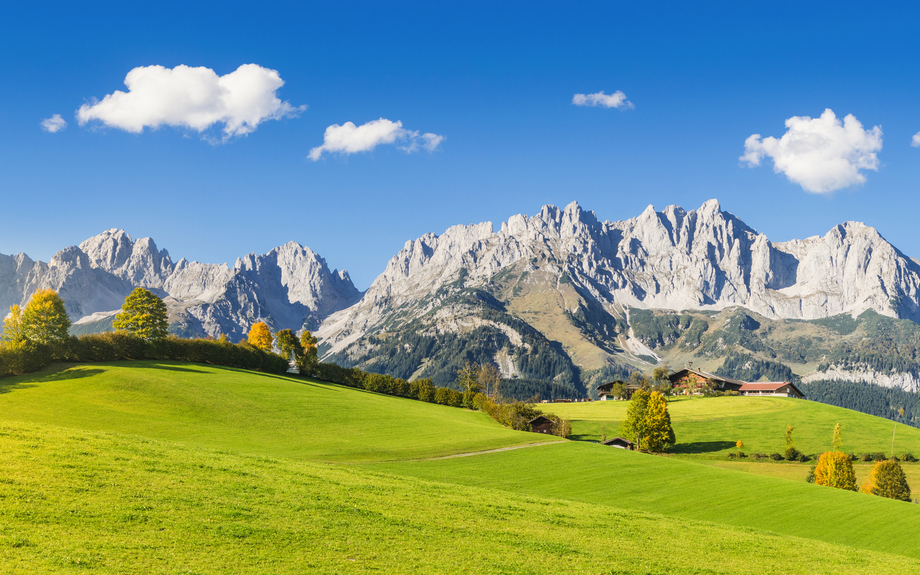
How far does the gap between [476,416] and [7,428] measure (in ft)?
321

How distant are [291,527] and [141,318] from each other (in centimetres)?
10106

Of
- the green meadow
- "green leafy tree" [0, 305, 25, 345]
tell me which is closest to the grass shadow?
the green meadow

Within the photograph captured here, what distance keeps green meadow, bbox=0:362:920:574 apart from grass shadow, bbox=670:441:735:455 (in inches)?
1697

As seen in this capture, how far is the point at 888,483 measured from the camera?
7675cm

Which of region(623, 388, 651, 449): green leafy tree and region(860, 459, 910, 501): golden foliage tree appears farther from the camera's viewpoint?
region(623, 388, 651, 449): green leafy tree

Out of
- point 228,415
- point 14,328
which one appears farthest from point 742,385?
point 14,328

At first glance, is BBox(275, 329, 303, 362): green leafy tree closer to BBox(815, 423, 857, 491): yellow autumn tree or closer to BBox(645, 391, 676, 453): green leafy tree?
BBox(645, 391, 676, 453): green leafy tree

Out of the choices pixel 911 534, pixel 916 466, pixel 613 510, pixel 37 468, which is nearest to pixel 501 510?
pixel 613 510

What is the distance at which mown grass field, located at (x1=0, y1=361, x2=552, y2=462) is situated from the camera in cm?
6000

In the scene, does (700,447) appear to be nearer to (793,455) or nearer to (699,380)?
(793,455)

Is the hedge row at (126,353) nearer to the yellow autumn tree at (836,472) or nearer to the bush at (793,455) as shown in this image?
the yellow autumn tree at (836,472)

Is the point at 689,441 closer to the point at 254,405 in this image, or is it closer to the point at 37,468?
the point at 254,405

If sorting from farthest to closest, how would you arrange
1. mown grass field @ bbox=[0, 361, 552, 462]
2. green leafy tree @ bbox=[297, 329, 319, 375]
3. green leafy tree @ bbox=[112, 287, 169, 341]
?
green leafy tree @ bbox=[297, 329, 319, 375]
green leafy tree @ bbox=[112, 287, 169, 341]
mown grass field @ bbox=[0, 361, 552, 462]

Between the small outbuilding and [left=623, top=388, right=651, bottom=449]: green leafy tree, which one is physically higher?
[left=623, top=388, right=651, bottom=449]: green leafy tree
